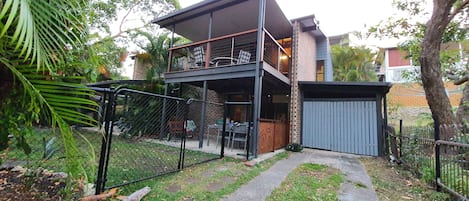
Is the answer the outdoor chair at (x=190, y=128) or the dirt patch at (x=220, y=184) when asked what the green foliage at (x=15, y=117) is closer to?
the dirt patch at (x=220, y=184)

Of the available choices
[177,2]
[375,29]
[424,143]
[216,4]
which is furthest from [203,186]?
[177,2]

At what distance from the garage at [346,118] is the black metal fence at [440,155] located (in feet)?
6.67

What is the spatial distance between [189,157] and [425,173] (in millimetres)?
5305

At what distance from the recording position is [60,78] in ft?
4.36

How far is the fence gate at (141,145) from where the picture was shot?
120 inches

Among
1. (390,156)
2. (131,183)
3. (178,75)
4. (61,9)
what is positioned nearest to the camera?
(61,9)

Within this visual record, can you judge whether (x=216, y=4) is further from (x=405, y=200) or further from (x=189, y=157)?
(x=405, y=200)

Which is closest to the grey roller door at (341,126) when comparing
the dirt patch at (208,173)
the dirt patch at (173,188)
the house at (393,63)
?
the dirt patch at (208,173)

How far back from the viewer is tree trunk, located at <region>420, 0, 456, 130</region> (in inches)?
227

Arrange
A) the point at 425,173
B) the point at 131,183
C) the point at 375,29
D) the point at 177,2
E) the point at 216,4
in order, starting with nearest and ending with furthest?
1. the point at 131,183
2. the point at 425,173
3. the point at 216,4
4. the point at 375,29
5. the point at 177,2

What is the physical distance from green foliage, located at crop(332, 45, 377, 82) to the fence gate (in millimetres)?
13063

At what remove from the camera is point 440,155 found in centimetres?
377

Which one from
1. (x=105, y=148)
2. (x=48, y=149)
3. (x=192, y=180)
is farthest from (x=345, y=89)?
(x=48, y=149)

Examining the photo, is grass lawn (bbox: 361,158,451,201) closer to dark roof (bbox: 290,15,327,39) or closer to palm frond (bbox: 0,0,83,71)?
palm frond (bbox: 0,0,83,71)
